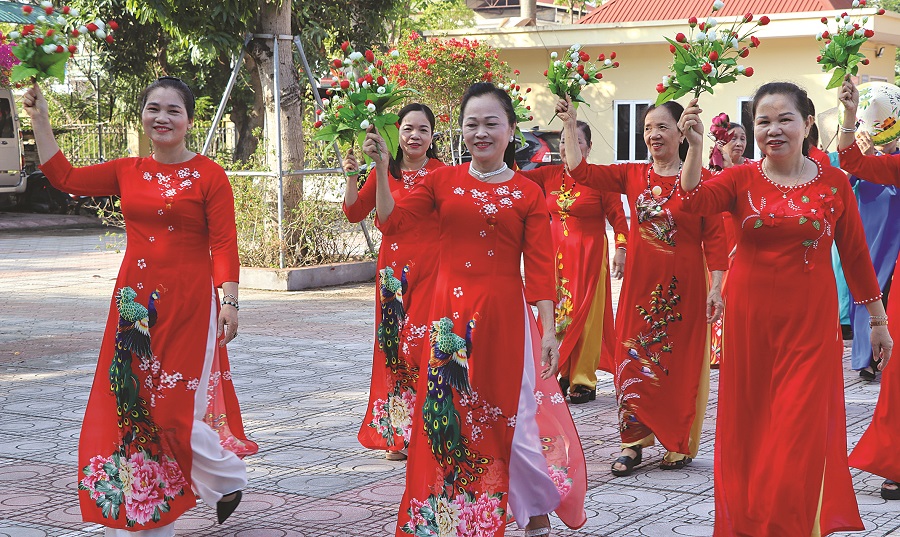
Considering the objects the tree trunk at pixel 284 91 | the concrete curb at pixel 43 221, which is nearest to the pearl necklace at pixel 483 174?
the tree trunk at pixel 284 91

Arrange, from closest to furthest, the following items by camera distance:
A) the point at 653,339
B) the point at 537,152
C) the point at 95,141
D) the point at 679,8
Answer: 1. the point at 653,339
2. the point at 537,152
3. the point at 95,141
4. the point at 679,8

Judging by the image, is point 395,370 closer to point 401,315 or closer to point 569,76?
point 401,315

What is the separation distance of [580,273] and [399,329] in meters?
1.85

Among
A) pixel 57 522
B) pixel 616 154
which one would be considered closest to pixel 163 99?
pixel 57 522

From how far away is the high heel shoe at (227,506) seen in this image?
4.79 m

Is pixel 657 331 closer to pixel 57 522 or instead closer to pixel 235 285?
pixel 235 285

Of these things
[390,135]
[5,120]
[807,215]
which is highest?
[5,120]

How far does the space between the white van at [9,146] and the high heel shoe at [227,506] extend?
19.2 m

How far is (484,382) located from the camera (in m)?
4.35

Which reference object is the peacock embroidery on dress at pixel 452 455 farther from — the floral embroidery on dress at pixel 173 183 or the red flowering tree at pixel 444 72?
Answer: the red flowering tree at pixel 444 72

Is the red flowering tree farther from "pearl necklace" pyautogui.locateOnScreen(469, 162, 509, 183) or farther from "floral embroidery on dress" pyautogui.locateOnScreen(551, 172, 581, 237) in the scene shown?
"pearl necklace" pyautogui.locateOnScreen(469, 162, 509, 183)

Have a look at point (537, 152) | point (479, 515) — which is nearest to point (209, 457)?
point (479, 515)

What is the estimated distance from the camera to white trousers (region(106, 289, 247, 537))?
15.5 ft

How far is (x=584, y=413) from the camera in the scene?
23.9ft
